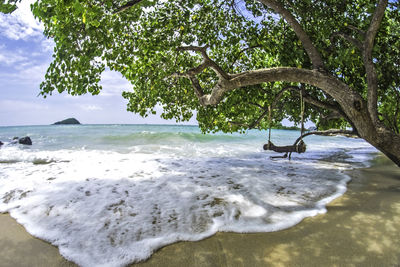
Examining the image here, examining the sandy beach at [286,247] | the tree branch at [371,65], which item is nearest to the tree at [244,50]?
the tree branch at [371,65]

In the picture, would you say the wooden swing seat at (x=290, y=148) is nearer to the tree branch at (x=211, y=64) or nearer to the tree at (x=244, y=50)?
the tree at (x=244, y=50)

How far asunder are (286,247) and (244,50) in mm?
6794

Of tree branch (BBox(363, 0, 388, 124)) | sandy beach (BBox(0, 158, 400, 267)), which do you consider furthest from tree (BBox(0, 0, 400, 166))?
sandy beach (BBox(0, 158, 400, 267))

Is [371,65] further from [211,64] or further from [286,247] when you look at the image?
[286,247]

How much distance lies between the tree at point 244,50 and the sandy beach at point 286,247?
313cm

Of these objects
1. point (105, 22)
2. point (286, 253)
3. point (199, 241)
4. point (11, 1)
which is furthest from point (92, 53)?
point (286, 253)

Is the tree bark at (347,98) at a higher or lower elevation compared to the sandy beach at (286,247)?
higher

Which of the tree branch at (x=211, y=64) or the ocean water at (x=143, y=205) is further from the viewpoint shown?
the tree branch at (x=211, y=64)

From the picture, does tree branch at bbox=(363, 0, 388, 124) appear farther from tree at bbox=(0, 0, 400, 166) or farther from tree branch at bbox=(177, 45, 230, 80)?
tree branch at bbox=(177, 45, 230, 80)

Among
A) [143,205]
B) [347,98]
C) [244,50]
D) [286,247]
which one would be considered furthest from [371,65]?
[143,205]

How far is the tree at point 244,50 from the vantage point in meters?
5.25

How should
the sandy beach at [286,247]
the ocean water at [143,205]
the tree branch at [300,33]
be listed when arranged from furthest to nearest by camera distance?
the tree branch at [300,33]
the ocean water at [143,205]
the sandy beach at [286,247]

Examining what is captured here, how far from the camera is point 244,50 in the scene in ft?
25.7

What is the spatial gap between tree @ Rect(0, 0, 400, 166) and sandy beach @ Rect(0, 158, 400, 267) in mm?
3125
